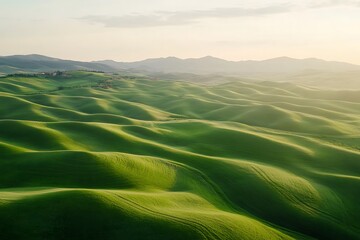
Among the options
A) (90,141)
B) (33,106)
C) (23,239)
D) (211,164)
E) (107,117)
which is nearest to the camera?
(23,239)

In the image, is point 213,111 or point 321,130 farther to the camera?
point 213,111

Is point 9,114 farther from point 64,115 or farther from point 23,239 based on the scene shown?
point 23,239

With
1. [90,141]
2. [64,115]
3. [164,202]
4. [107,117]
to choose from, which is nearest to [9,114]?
[64,115]

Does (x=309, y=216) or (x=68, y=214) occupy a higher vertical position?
(x=68, y=214)

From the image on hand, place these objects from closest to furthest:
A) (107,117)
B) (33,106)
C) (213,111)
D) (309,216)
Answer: (309,216), (107,117), (33,106), (213,111)

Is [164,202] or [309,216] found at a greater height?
[164,202]

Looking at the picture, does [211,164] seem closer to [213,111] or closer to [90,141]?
[90,141]

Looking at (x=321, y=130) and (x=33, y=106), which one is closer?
(x=321, y=130)

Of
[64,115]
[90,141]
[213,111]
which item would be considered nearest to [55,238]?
[90,141]

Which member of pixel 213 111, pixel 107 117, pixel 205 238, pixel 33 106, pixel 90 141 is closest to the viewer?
pixel 205 238
